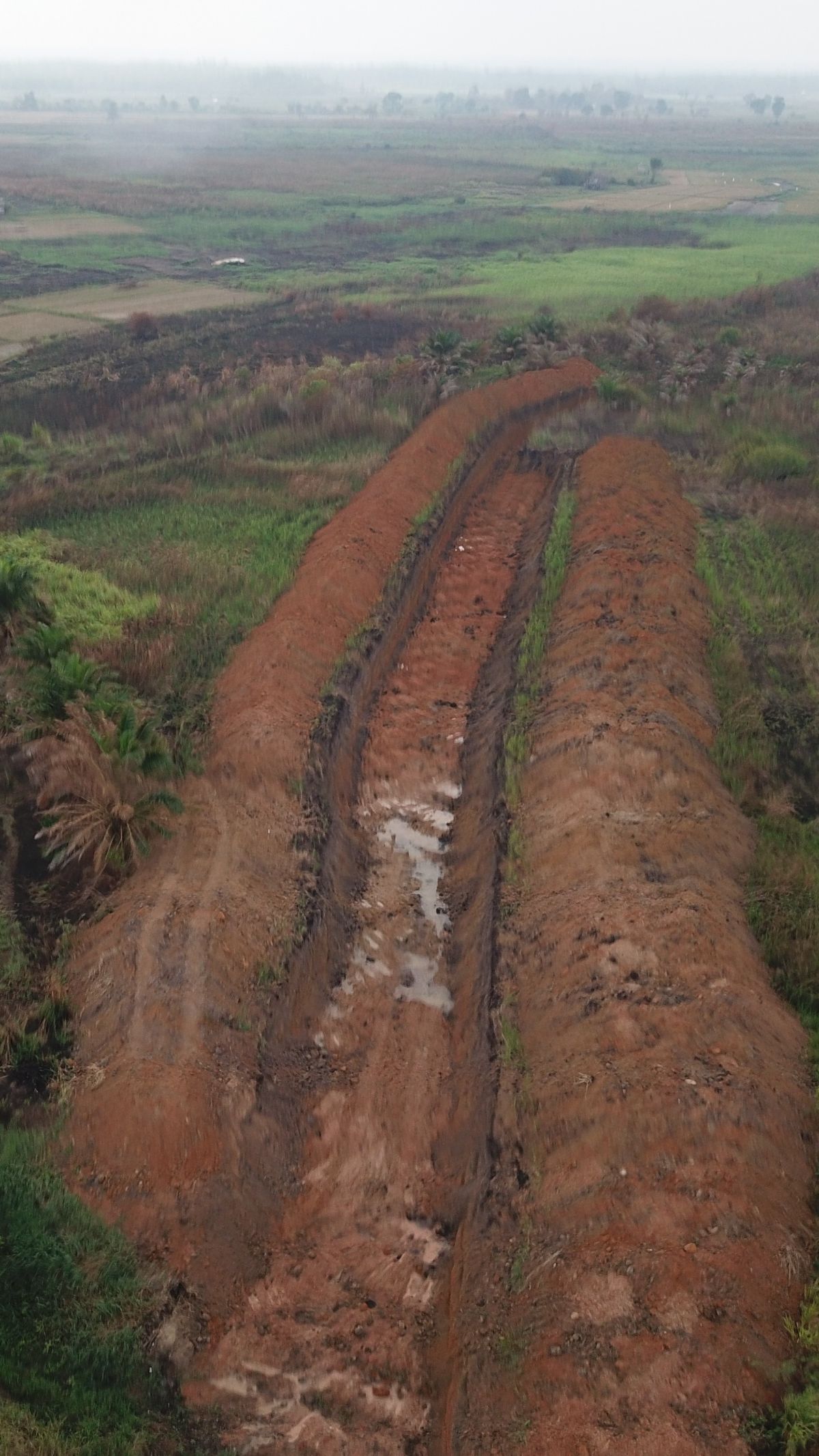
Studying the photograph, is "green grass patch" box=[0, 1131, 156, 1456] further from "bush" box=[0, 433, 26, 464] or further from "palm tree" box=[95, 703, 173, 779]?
"bush" box=[0, 433, 26, 464]

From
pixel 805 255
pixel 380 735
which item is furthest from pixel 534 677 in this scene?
pixel 805 255

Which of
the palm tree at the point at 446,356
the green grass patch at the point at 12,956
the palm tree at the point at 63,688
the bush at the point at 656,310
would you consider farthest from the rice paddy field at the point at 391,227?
the green grass patch at the point at 12,956

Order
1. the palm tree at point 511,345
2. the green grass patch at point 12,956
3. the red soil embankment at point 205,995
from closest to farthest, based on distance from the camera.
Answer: the red soil embankment at point 205,995 < the green grass patch at point 12,956 < the palm tree at point 511,345

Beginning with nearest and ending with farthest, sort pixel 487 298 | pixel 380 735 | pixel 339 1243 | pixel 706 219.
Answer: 1. pixel 339 1243
2. pixel 380 735
3. pixel 487 298
4. pixel 706 219

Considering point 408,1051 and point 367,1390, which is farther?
point 408,1051

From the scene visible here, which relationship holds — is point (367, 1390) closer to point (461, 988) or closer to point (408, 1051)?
point (408, 1051)

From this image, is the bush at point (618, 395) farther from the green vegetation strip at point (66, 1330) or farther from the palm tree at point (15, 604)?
the green vegetation strip at point (66, 1330)

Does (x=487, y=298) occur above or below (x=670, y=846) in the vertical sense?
above

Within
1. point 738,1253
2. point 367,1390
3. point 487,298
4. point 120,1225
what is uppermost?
point 487,298
